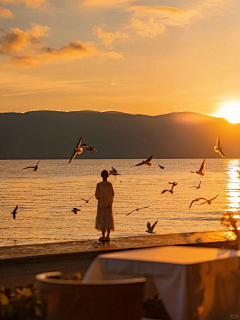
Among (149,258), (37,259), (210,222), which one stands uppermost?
(149,258)

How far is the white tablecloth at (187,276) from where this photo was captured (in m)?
4.48

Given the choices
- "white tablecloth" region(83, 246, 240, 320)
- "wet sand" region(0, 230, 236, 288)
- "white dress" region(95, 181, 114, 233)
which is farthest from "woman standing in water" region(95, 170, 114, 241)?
"white tablecloth" region(83, 246, 240, 320)

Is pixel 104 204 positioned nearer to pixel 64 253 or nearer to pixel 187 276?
pixel 64 253

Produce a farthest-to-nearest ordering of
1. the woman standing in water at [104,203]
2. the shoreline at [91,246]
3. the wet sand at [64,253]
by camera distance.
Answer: the woman standing in water at [104,203] < the shoreline at [91,246] < the wet sand at [64,253]

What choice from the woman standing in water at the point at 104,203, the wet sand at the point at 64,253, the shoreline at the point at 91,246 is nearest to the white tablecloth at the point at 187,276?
the wet sand at the point at 64,253

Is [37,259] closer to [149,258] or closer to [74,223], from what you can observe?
[149,258]

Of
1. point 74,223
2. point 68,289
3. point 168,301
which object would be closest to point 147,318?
point 168,301

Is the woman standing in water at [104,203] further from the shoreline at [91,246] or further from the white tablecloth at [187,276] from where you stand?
the white tablecloth at [187,276]

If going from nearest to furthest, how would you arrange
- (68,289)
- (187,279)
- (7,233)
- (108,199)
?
(68,289) → (187,279) → (108,199) → (7,233)

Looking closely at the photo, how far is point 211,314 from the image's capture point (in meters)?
4.75

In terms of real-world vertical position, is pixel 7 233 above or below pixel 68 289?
below

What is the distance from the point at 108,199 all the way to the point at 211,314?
7.44 metres

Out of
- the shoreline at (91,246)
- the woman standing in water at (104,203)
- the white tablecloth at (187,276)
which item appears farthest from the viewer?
the woman standing in water at (104,203)

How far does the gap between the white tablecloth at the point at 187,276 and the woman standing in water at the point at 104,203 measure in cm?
684
